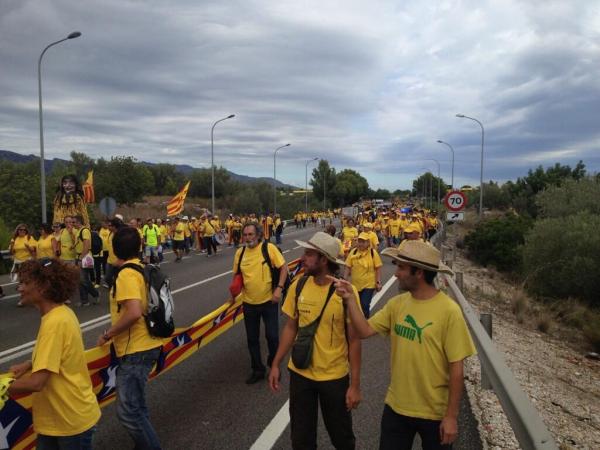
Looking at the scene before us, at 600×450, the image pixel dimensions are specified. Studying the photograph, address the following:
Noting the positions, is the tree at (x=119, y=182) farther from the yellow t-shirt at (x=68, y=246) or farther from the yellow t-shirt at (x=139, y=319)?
the yellow t-shirt at (x=139, y=319)

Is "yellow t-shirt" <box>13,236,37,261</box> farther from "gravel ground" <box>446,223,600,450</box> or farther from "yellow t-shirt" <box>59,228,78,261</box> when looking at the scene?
"gravel ground" <box>446,223,600,450</box>

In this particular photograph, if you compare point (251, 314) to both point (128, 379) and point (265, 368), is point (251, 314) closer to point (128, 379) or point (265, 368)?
point (265, 368)

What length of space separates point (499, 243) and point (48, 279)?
26.9m

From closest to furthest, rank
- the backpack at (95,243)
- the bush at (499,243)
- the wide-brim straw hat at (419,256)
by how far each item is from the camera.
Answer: the wide-brim straw hat at (419,256), the backpack at (95,243), the bush at (499,243)

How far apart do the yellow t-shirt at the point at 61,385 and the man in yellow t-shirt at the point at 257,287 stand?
2916 mm

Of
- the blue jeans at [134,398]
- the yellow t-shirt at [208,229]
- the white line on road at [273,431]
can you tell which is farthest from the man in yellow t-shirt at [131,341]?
the yellow t-shirt at [208,229]

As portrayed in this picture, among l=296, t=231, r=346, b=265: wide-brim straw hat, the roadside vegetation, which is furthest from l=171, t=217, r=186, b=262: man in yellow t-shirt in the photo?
l=296, t=231, r=346, b=265: wide-brim straw hat

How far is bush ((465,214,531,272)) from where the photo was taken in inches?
1031

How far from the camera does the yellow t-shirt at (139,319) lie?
11.7 feet

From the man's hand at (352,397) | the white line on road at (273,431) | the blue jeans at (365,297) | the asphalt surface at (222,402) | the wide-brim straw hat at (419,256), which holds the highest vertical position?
the wide-brim straw hat at (419,256)

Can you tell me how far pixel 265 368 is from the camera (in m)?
6.00

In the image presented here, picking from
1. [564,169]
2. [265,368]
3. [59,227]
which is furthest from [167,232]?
[564,169]

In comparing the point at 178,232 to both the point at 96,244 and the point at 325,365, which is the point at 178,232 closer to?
the point at 96,244

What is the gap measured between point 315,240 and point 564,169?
59137 millimetres
